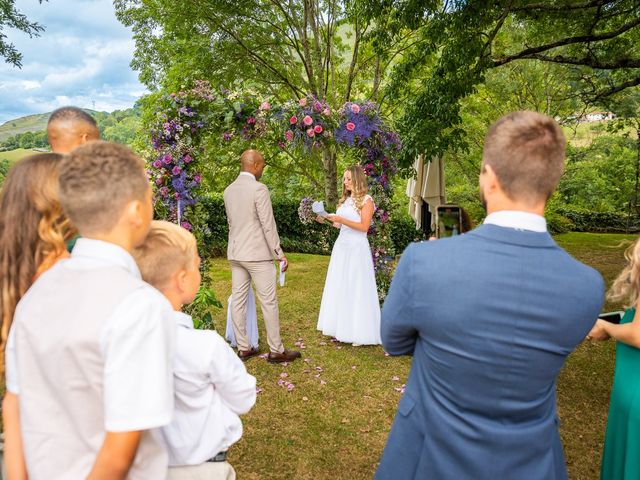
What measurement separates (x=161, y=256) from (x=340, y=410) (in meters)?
3.33

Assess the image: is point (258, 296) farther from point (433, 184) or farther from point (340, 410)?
point (433, 184)

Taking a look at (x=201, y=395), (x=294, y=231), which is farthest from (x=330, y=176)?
(x=201, y=395)

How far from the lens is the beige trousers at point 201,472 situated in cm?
179

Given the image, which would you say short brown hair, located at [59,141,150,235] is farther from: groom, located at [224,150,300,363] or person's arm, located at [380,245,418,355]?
groom, located at [224,150,300,363]

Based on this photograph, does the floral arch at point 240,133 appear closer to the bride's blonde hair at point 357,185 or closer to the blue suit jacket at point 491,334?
the bride's blonde hair at point 357,185

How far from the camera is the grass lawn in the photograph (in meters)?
3.75

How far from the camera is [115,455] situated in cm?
126

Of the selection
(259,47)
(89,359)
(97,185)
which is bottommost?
(89,359)

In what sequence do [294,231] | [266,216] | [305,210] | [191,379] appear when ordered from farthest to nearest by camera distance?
[294,231] < [305,210] < [266,216] < [191,379]

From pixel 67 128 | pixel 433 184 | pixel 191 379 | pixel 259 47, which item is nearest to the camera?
pixel 191 379

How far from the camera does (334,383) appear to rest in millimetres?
5148

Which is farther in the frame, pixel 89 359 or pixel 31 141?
pixel 31 141

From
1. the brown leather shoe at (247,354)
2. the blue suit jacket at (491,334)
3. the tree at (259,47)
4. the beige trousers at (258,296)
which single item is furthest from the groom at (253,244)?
the tree at (259,47)

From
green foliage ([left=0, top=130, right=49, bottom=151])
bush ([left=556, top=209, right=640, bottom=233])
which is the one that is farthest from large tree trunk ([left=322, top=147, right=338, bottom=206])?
bush ([left=556, top=209, right=640, bottom=233])
